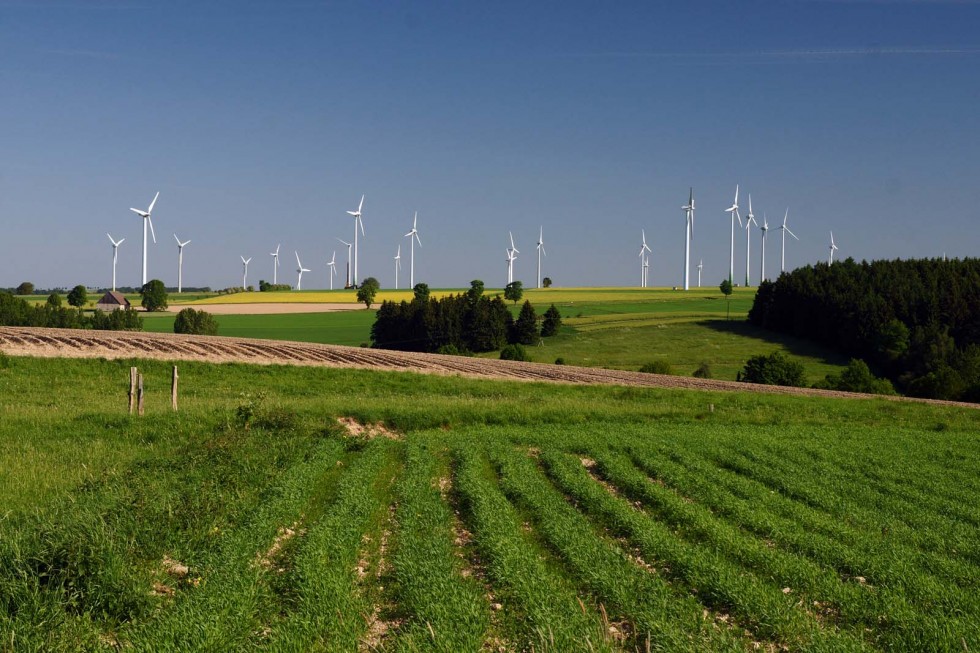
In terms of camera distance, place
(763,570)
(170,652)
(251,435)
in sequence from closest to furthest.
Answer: (170,652)
(763,570)
(251,435)

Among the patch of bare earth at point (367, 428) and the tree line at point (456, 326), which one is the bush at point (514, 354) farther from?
the patch of bare earth at point (367, 428)

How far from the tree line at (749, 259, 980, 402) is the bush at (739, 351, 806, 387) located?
16.6m

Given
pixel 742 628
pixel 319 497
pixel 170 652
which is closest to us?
pixel 170 652

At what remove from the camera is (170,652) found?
8.61 m

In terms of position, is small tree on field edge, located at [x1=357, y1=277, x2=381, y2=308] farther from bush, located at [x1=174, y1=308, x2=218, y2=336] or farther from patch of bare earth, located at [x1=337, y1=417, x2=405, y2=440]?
patch of bare earth, located at [x1=337, y1=417, x2=405, y2=440]

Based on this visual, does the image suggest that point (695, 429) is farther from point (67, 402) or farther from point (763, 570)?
point (67, 402)

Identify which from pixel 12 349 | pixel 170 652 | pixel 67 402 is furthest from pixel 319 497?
pixel 12 349

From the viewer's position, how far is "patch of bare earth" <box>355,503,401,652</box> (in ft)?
30.8

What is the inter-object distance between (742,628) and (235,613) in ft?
20.5

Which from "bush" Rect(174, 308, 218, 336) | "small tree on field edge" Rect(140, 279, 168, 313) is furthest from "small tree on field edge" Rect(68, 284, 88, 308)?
"bush" Rect(174, 308, 218, 336)

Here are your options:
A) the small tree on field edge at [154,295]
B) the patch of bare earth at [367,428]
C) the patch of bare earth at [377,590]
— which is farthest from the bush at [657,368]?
the small tree on field edge at [154,295]

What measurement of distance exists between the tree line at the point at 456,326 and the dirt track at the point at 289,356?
3938 centimetres

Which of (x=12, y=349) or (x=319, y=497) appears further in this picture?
(x=12, y=349)

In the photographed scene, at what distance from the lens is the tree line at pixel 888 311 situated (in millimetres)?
88750
